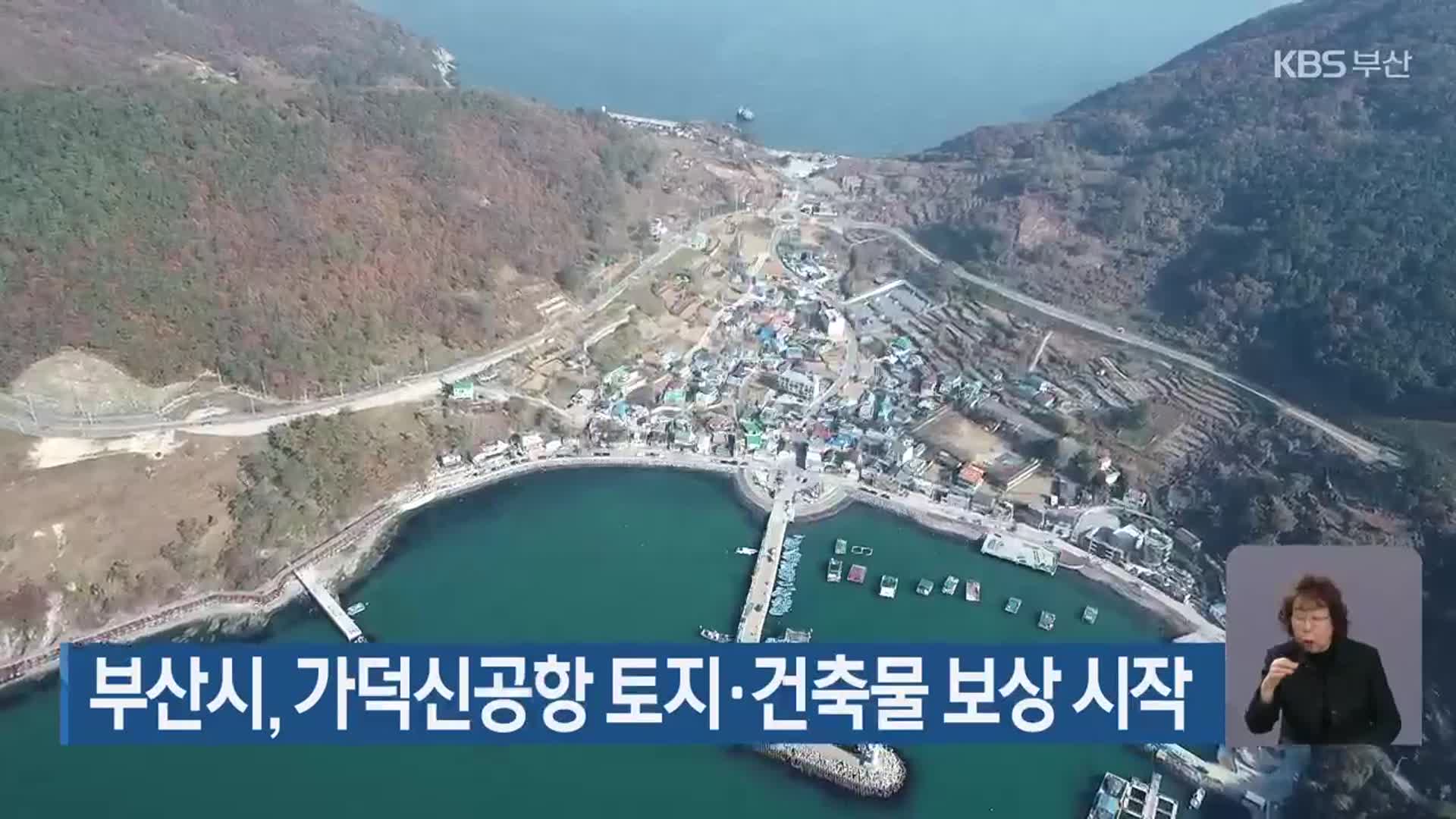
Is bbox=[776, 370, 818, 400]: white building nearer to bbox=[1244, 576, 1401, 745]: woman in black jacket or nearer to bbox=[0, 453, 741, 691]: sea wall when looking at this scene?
bbox=[0, 453, 741, 691]: sea wall

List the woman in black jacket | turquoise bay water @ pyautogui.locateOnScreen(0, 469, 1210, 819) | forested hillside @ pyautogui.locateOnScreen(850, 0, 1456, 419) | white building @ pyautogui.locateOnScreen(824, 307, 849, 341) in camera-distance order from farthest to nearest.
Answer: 1. white building @ pyautogui.locateOnScreen(824, 307, 849, 341)
2. forested hillside @ pyautogui.locateOnScreen(850, 0, 1456, 419)
3. turquoise bay water @ pyautogui.locateOnScreen(0, 469, 1210, 819)
4. the woman in black jacket

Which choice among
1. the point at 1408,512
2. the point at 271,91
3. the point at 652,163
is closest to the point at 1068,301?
the point at 1408,512

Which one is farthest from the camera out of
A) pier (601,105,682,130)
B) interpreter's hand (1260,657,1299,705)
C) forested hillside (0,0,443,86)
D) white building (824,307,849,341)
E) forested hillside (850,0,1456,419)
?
pier (601,105,682,130)

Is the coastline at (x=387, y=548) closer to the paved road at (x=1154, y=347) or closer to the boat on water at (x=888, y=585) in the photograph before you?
the boat on water at (x=888, y=585)

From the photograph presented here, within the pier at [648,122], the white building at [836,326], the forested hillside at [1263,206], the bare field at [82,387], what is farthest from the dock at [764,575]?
the pier at [648,122]

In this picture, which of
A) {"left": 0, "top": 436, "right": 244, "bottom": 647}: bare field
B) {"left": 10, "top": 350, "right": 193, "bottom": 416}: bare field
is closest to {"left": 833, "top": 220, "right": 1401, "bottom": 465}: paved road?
{"left": 0, "top": 436, "right": 244, "bottom": 647}: bare field

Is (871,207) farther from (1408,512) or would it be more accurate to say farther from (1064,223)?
(1408,512)

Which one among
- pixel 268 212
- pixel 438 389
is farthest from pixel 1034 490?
pixel 268 212
